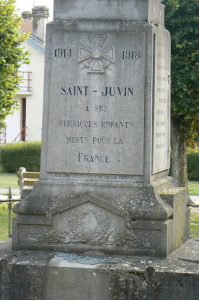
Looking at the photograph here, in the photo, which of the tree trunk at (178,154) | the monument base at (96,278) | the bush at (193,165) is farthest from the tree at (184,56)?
the bush at (193,165)

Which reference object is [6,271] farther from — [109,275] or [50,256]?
[109,275]

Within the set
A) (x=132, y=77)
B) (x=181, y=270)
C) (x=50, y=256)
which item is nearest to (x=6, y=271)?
(x=50, y=256)

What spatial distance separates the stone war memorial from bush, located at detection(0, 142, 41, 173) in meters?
30.5

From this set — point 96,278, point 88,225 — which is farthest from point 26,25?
point 96,278

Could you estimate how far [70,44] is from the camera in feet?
25.6

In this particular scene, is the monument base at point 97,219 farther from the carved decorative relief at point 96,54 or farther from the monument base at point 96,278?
the carved decorative relief at point 96,54

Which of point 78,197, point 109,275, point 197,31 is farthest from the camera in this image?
point 197,31

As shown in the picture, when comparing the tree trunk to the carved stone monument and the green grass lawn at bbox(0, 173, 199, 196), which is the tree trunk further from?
the carved stone monument

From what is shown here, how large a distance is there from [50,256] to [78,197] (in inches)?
25.4

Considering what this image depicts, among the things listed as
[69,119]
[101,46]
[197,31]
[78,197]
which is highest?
[197,31]

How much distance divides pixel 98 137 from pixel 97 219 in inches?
32.4

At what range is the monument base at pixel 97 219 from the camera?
754cm

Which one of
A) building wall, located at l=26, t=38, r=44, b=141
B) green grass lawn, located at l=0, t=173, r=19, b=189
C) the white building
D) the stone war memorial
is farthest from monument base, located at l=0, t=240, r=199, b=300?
building wall, located at l=26, t=38, r=44, b=141

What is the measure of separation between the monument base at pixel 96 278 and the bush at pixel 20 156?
31.0m
